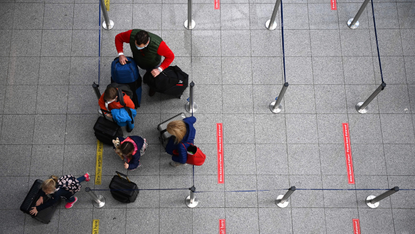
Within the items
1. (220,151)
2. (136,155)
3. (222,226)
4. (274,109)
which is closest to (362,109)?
(274,109)

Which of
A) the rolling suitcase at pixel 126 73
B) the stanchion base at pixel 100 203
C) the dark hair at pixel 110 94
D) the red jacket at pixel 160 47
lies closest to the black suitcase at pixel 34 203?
the stanchion base at pixel 100 203

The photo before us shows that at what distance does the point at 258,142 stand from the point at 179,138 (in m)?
2.13

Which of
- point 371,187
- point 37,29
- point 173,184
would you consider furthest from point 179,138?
point 37,29

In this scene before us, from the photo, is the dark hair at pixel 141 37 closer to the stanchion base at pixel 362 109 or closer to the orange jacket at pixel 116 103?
the orange jacket at pixel 116 103

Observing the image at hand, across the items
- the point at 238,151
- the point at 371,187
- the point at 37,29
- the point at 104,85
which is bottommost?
the point at 371,187

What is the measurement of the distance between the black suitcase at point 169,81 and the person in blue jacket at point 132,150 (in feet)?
3.59

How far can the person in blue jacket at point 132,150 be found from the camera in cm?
539

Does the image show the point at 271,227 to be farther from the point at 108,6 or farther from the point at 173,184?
the point at 108,6

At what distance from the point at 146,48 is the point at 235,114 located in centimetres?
230

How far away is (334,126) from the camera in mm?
6934

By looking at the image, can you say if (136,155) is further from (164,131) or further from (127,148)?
(164,131)

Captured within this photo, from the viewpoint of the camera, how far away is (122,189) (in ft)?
20.1

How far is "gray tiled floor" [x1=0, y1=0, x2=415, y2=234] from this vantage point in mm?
6371

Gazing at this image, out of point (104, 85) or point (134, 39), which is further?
point (104, 85)
